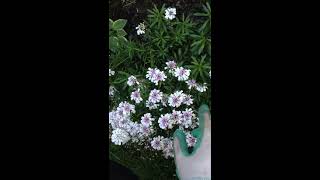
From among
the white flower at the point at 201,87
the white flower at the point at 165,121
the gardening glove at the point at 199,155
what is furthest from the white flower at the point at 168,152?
the gardening glove at the point at 199,155

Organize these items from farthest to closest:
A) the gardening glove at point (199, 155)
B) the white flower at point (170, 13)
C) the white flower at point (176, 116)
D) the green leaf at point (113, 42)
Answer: the green leaf at point (113, 42) → the white flower at point (170, 13) → the white flower at point (176, 116) → the gardening glove at point (199, 155)

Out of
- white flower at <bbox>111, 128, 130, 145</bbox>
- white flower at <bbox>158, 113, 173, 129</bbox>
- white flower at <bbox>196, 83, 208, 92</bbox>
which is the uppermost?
white flower at <bbox>196, 83, 208, 92</bbox>

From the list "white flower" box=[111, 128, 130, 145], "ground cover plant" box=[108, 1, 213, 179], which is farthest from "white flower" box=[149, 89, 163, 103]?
"white flower" box=[111, 128, 130, 145]

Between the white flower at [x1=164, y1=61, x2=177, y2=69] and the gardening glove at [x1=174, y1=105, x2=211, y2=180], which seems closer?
the gardening glove at [x1=174, y1=105, x2=211, y2=180]

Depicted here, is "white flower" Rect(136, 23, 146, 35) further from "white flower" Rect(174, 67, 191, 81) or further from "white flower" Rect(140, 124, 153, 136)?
"white flower" Rect(140, 124, 153, 136)

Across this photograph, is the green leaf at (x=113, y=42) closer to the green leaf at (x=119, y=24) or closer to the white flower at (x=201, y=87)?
the green leaf at (x=119, y=24)

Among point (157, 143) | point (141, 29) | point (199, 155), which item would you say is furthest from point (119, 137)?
point (199, 155)
